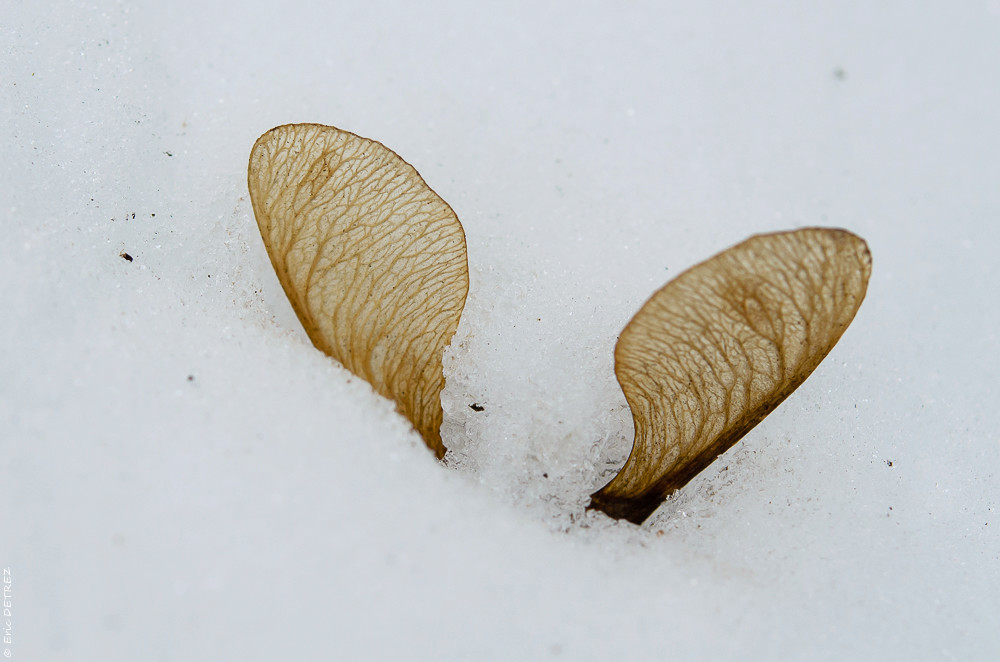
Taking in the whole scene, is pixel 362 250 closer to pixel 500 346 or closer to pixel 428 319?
pixel 428 319

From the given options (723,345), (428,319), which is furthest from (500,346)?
(723,345)

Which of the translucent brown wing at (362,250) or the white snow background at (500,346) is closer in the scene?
the white snow background at (500,346)

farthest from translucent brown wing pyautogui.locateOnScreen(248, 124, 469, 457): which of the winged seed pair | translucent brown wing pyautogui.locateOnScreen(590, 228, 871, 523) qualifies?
translucent brown wing pyautogui.locateOnScreen(590, 228, 871, 523)

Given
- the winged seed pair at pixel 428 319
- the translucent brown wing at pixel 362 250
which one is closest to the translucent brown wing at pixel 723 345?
the winged seed pair at pixel 428 319

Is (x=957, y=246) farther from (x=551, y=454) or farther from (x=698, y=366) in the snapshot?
(x=551, y=454)

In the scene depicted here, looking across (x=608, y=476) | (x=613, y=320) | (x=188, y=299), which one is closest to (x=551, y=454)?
(x=608, y=476)

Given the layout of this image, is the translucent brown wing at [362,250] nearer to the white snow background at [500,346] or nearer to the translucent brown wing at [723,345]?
the white snow background at [500,346]
